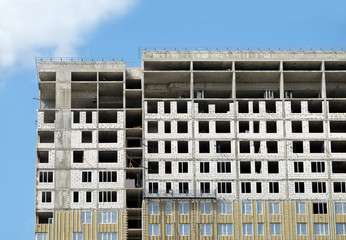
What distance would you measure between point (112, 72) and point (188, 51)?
41.4ft

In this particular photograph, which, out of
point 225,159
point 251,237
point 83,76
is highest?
point 83,76

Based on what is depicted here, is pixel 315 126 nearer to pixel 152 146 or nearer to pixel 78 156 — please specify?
pixel 152 146

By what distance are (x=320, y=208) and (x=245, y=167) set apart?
43.8ft

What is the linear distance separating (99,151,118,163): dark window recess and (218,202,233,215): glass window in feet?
60.5

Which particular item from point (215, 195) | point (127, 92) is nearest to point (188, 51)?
point (127, 92)

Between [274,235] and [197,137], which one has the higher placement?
[197,137]

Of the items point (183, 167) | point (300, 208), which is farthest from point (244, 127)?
Result: point (300, 208)

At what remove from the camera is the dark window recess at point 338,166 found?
17912 centimetres

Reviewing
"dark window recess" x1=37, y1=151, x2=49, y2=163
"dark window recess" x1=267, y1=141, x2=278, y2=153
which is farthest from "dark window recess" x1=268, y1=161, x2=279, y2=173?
"dark window recess" x1=37, y1=151, x2=49, y2=163

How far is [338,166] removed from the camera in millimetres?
180500

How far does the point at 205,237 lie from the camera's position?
174 metres

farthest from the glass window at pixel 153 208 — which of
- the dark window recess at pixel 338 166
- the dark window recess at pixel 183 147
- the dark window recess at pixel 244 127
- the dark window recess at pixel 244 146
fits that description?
the dark window recess at pixel 338 166

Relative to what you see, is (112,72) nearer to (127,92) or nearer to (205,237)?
(127,92)

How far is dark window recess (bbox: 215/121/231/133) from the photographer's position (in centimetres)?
17988
